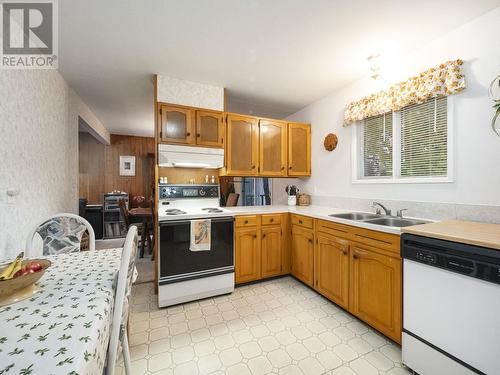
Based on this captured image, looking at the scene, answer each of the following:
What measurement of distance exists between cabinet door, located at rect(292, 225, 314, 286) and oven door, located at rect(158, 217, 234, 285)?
2.66ft

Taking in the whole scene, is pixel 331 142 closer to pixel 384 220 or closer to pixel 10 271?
pixel 384 220

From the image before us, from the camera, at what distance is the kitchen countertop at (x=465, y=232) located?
1.11 meters

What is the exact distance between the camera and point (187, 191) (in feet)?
9.17

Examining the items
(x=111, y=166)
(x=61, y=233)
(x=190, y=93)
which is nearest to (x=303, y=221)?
(x=190, y=93)

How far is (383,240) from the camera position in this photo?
1.66 m

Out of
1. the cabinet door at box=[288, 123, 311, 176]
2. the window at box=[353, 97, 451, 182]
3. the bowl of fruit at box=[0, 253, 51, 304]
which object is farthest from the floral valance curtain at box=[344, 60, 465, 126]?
the bowl of fruit at box=[0, 253, 51, 304]

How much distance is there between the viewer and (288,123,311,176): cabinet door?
3.26 meters

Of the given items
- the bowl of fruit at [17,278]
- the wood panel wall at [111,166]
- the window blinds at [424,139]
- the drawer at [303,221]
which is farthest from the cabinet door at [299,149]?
the wood panel wall at [111,166]

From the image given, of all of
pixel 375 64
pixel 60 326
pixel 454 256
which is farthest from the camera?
pixel 375 64

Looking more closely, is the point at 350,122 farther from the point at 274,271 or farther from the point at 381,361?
the point at 381,361

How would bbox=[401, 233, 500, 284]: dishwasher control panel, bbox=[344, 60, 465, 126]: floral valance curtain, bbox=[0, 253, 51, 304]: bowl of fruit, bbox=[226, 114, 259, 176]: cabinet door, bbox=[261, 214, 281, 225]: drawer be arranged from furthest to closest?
bbox=[226, 114, 259, 176]: cabinet door, bbox=[261, 214, 281, 225]: drawer, bbox=[344, 60, 465, 126]: floral valance curtain, bbox=[401, 233, 500, 284]: dishwasher control panel, bbox=[0, 253, 51, 304]: bowl of fruit

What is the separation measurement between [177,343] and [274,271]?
1.37m

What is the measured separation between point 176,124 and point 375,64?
218 cm

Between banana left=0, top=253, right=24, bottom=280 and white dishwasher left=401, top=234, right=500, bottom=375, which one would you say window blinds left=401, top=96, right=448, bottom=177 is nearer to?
white dishwasher left=401, top=234, right=500, bottom=375
